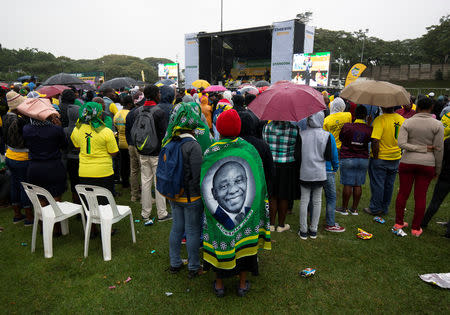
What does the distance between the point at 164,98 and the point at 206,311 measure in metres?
3.18

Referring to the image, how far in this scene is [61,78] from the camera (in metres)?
7.30

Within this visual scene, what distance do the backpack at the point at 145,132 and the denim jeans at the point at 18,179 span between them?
1602mm

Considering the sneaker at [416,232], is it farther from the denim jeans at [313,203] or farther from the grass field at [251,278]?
the denim jeans at [313,203]

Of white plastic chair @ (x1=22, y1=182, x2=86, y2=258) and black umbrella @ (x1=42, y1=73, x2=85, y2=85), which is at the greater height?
black umbrella @ (x1=42, y1=73, x2=85, y2=85)

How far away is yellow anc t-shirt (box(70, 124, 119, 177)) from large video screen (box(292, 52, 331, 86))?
17.9 m

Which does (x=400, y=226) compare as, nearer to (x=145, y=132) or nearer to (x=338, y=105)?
(x=338, y=105)

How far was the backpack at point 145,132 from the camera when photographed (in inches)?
155

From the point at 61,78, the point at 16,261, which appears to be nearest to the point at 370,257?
the point at 16,261

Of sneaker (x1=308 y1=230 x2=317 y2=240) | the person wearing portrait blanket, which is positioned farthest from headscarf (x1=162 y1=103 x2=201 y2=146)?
sneaker (x1=308 y1=230 x2=317 y2=240)

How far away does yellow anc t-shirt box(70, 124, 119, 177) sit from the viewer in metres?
3.44

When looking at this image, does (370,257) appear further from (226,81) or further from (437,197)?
(226,81)

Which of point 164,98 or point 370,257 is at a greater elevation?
point 164,98

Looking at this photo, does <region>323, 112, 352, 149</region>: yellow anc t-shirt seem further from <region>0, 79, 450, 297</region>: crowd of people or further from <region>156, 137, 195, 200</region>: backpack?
<region>156, 137, 195, 200</region>: backpack

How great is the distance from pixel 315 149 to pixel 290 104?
711mm
